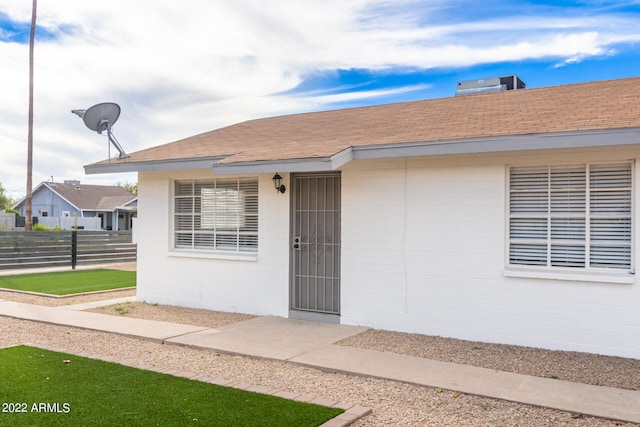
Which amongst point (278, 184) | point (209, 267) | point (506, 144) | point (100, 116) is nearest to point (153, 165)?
point (209, 267)

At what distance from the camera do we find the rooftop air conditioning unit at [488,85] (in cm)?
1256

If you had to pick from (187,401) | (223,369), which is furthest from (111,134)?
(187,401)

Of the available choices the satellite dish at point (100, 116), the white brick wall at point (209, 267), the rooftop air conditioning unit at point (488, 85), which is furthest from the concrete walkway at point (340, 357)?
the rooftop air conditioning unit at point (488, 85)

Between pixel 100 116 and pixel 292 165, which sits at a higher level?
pixel 100 116

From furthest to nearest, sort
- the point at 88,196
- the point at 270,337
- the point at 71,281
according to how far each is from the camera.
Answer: the point at 88,196 → the point at 71,281 → the point at 270,337

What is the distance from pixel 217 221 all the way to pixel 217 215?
114 millimetres

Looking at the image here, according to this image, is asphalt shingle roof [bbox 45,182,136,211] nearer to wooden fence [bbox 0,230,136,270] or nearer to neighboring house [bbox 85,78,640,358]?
wooden fence [bbox 0,230,136,270]

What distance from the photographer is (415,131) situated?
9.05 metres

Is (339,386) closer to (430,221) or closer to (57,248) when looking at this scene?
(430,221)

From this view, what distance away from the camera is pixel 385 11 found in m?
11.7

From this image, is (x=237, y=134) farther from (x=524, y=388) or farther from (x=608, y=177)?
(x=524, y=388)

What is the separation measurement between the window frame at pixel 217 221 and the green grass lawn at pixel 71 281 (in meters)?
3.61

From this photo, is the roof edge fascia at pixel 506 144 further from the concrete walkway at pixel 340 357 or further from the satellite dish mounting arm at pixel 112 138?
the satellite dish mounting arm at pixel 112 138

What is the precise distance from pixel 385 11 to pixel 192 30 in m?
3.93
